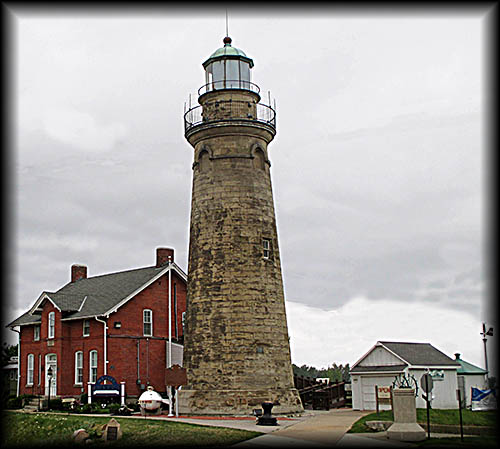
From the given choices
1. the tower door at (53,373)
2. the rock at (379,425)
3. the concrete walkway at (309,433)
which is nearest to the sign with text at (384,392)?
the concrete walkway at (309,433)

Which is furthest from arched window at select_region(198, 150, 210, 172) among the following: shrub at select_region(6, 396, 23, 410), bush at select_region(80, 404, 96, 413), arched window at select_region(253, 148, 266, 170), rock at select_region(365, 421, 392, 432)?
shrub at select_region(6, 396, 23, 410)

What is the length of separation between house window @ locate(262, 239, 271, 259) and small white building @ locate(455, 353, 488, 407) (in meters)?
10.9

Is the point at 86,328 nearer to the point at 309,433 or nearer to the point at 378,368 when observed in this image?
the point at 378,368

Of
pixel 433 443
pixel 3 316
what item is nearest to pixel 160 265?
pixel 433 443

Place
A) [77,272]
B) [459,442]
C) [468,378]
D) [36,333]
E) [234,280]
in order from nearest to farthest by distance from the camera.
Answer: [459,442] < [234,280] < [468,378] < [36,333] < [77,272]

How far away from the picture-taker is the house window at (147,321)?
32684 millimetres

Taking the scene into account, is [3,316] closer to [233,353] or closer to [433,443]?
[433,443]

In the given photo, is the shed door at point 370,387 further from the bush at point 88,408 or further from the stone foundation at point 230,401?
the bush at point 88,408

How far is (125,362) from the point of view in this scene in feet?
102

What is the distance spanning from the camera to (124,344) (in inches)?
1236

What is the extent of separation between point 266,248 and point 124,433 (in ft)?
31.9

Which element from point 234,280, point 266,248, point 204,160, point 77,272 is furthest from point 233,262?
point 77,272

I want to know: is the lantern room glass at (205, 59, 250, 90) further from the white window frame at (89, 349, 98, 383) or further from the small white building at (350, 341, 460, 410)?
the white window frame at (89, 349, 98, 383)

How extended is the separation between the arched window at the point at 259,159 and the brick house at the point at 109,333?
9.51 metres
